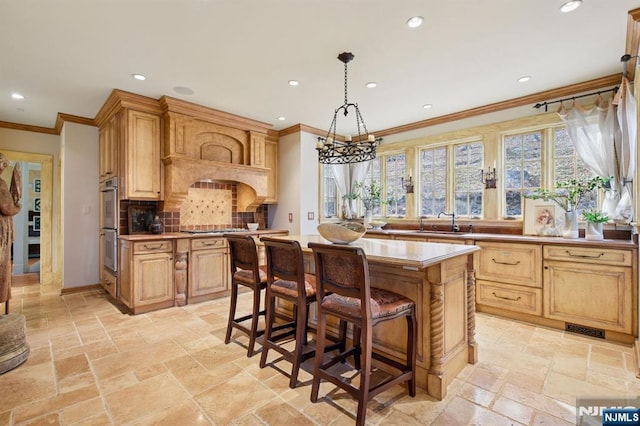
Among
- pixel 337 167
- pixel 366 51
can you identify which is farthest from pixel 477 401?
pixel 337 167

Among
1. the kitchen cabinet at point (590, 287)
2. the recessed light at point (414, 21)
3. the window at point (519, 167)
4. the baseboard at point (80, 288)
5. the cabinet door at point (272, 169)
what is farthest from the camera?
the cabinet door at point (272, 169)

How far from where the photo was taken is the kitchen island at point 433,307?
1936mm

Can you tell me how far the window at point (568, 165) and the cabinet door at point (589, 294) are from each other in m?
0.89

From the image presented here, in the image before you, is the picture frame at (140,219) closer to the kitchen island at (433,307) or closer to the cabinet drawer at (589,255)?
the kitchen island at (433,307)

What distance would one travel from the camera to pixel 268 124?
493cm

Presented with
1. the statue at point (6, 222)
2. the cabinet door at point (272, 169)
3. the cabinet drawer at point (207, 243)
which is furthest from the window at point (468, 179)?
the statue at point (6, 222)

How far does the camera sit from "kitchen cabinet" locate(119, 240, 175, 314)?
3.53 m

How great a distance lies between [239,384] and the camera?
2.11 m

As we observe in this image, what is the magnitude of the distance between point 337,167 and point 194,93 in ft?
8.91

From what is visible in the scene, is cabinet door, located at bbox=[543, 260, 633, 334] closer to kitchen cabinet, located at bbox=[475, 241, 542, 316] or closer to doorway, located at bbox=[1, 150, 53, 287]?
kitchen cabinet, located at bbox=[475, 241, 542, 316]

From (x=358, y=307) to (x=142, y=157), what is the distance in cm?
343

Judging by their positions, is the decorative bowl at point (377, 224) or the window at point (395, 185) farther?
the window at point (395, 185)

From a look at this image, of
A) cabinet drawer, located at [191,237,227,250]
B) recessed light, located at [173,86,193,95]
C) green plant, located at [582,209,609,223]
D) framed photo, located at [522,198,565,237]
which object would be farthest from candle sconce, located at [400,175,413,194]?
recessed light, located at [173,86,193,95]

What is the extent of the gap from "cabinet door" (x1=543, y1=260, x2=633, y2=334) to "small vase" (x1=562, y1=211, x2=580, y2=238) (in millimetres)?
427
